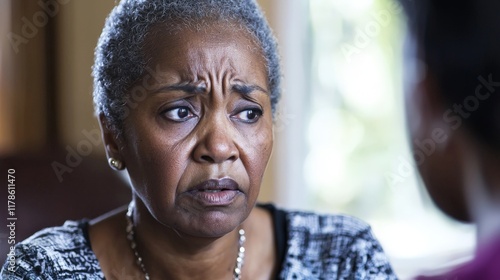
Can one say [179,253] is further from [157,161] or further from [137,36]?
[137,36]

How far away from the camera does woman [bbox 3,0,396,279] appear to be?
43.4 inches

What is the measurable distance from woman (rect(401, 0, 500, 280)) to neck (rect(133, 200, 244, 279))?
0.42m

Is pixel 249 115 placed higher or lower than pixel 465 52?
lower

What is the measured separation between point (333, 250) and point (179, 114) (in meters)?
0.43

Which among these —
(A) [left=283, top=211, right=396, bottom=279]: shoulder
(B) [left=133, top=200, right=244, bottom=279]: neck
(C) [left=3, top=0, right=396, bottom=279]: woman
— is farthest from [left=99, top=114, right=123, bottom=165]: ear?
(A) [left=283, top=211, right=396, bottom=279]: shoulder

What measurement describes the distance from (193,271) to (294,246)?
0.21 m

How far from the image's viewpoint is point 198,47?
111 centimetres

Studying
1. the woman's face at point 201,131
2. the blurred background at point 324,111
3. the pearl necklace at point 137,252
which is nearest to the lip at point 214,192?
the woman's face at point 201,131

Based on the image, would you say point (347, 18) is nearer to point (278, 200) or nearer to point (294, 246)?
point (278, 200)

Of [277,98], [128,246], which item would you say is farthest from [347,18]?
[128,246]

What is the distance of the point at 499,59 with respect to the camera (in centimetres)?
132

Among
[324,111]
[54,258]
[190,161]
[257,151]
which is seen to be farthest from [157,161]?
[324,111]

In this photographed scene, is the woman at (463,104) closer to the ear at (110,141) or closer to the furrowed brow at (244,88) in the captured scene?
the furrowed brow at (244,88)

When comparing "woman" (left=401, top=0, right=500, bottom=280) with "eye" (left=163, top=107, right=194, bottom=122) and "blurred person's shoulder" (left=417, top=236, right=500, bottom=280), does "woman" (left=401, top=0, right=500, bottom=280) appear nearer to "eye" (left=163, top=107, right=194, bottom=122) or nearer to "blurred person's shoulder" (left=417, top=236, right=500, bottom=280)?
"blurred person's shoulder" (left=417, top=236, right=500, bottom=280)
